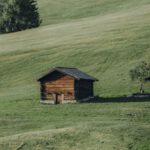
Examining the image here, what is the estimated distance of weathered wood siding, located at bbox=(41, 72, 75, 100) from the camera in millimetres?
65250

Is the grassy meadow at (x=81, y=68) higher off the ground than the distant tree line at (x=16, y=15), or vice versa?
the distant tree line at (x=16, y=15)

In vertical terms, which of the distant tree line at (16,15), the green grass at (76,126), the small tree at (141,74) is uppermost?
the distant tree line at (16,15)

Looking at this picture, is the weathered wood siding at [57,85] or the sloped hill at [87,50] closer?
the weathered wood siding at [57,85]

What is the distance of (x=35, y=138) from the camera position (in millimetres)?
40438

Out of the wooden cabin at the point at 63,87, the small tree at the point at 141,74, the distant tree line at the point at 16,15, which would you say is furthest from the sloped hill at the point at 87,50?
the distant tree line at the point at 16,15

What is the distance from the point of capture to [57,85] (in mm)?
66062

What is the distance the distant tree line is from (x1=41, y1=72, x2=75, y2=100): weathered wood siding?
6346 centimetres

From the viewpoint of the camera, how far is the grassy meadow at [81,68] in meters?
40.5

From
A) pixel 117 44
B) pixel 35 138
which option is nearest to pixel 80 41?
pixel 117 44

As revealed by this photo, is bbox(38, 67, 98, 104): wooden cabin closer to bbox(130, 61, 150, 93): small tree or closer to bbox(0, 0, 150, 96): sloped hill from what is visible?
bbox(0, 0, 150, 96): sloped hill

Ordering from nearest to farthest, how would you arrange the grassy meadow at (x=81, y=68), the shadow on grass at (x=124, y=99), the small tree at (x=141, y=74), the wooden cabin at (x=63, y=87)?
1. the grassy meadow at (x=81, y=68)
2. the shadow on grass at (x=124, y=99)
3. the wooden cabin at (x=63, y=87)
4. the small tree at (x=141, y=74)

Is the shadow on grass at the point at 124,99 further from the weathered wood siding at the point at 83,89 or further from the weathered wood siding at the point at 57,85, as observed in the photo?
the weathered wood siding at the point at 57,85

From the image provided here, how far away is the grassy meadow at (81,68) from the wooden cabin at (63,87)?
71.0 inches

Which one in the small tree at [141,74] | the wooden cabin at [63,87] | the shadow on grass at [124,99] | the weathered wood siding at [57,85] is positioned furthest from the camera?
the small tree at [141,74]
